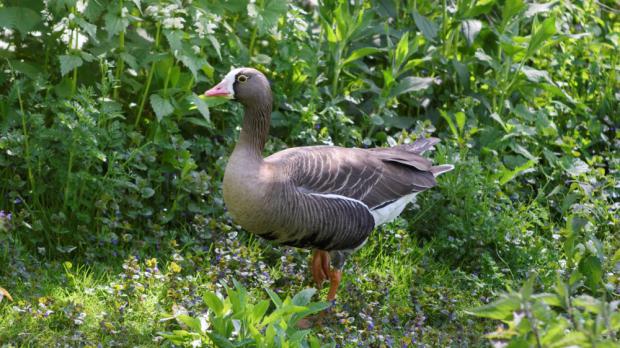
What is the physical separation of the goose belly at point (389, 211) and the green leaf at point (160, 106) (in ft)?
4.57

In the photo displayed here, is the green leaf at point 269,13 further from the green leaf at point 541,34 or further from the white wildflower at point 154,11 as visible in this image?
the green leaf at point 541,34

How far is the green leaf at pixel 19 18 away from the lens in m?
5.65

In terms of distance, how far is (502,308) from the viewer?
11.7ft

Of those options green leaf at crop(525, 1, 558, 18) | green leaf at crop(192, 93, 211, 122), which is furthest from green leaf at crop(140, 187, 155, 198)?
green leaf at crop(525, 1, 558, 18)

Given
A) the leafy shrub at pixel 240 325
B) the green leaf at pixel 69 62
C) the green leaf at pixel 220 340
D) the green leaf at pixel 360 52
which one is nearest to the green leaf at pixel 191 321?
the leafy shrub at pixel 240 325

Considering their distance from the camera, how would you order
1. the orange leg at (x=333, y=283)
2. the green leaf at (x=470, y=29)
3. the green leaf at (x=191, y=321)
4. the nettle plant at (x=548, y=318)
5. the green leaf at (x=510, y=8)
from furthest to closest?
the green leaf at (x=470, y=29) < the green leaf at (x=510, y=8) < the orange leg at (x=333, y=283) < the green leaf at (x=191, y=321) < the nettle plant at (x=548, y=318)

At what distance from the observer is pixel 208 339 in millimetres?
4449

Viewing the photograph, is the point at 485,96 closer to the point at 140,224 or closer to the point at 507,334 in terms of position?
the point at 140,224

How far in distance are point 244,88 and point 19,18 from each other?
4.73ft

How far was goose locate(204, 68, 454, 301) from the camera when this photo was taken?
17.1 feet

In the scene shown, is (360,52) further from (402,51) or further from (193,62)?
(193,62)

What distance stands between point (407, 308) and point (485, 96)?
90.1 inches

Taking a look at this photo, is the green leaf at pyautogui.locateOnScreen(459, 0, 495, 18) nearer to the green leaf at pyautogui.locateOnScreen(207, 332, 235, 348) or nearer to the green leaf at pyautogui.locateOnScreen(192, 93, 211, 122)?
the green leaf at pyautogui.locateOnScreen(192, 93, 211, 122)

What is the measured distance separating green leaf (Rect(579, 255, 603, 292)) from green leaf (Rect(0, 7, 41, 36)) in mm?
3427
